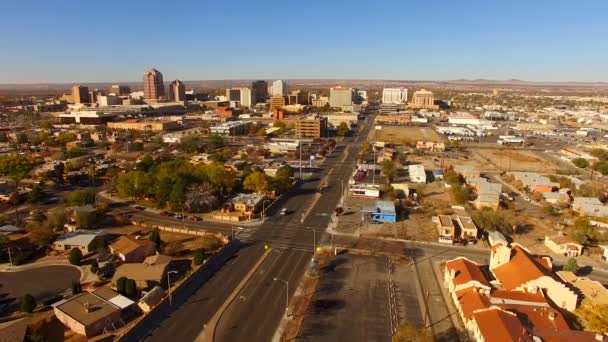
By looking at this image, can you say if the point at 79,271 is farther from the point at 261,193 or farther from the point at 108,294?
the point at 261,193

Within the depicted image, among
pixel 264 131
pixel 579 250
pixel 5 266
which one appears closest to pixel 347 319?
pixel 579 250

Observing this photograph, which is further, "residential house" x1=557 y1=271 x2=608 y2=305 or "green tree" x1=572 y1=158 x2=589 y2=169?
"green tree" x1=572 y1=158 x2=589 y2=169

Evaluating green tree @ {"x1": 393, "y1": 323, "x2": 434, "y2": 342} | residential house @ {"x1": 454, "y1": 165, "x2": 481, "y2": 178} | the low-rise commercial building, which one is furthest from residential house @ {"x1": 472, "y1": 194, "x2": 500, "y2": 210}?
the low-rise commercial building

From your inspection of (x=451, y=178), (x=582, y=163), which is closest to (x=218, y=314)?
(x=451, y=178)

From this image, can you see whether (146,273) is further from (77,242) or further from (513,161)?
(513,161)

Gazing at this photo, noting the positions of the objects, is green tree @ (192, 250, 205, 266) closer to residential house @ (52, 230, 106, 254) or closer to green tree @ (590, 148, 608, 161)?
residential house @ (52, 230, 106, 254)

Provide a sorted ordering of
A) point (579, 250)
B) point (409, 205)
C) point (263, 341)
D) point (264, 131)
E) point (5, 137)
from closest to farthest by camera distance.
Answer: point (263, 341)
point (579, 250)
point (409, 205)
point (5, 137)
point (264, 131)
